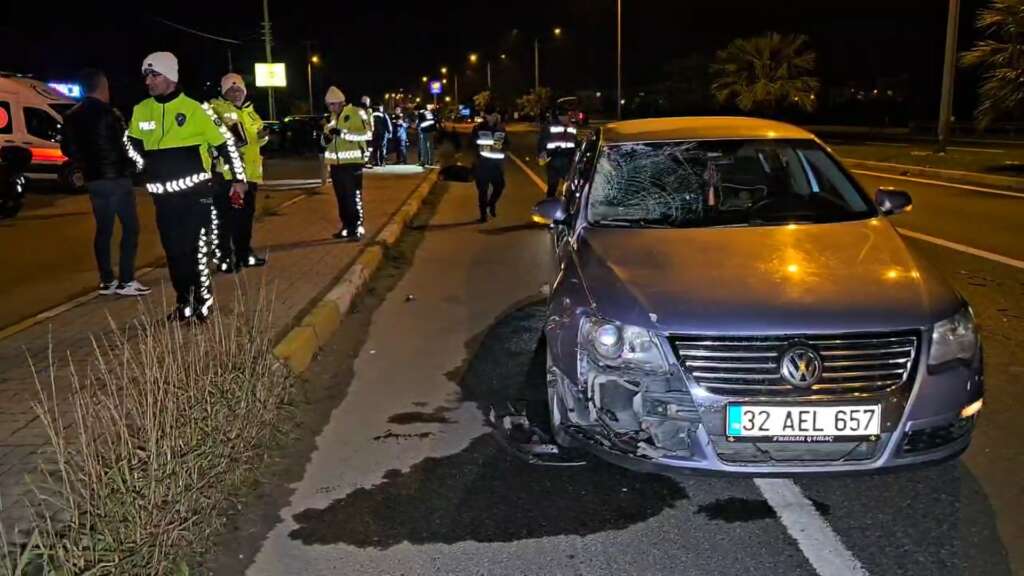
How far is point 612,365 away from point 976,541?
163cm

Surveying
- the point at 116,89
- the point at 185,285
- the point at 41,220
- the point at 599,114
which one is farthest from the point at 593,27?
the point at 185,285

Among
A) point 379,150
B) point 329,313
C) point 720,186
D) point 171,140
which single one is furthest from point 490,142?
point 379,150

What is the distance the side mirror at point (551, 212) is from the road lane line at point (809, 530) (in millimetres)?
2229

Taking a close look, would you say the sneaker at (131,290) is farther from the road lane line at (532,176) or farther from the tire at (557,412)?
the road lane line at (532,176)

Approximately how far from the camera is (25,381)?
5.52 metres

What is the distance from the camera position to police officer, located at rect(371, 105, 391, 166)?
24.0m

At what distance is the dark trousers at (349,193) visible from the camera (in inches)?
439

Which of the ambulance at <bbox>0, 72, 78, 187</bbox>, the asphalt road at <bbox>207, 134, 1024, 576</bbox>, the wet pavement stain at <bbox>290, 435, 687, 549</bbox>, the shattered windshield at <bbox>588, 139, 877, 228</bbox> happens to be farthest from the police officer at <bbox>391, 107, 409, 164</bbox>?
the wet pavement stain at <bbox>290, 435, 687, 549</bbox>

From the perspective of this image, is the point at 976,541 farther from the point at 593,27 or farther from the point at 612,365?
the point at 593,27

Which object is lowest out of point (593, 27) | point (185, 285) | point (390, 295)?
point (390, 295)

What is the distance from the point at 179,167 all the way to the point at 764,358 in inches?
179

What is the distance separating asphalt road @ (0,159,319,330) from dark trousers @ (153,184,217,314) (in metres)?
1.77

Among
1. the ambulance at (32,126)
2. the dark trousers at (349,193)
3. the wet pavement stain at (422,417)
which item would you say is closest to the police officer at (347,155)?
the dark trousers at (349,193)

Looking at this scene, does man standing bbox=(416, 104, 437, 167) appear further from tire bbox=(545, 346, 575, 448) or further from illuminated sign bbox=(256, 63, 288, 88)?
tire bbox=(545, 346, 575, 448)
